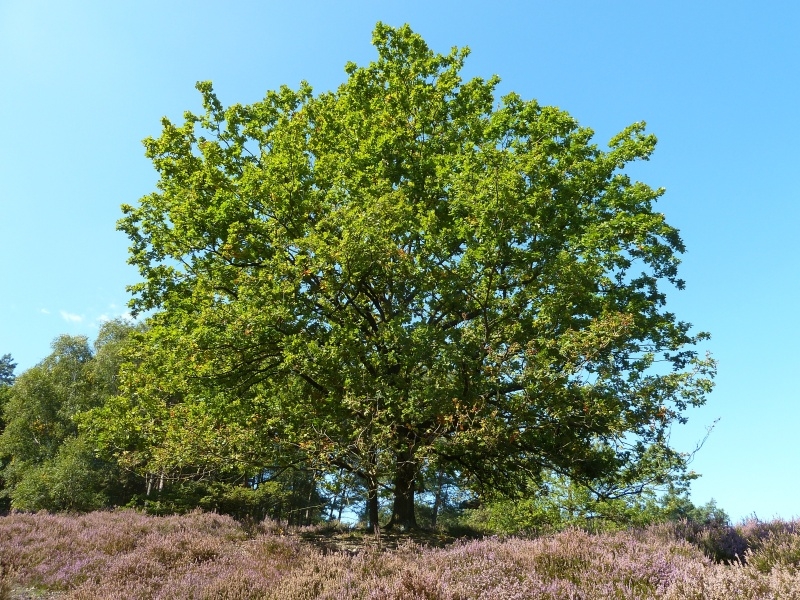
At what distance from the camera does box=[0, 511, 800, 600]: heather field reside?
510cm

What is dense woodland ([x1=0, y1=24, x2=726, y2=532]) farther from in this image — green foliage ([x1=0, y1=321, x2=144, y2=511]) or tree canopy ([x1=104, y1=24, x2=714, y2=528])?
green foliage ([x1=0, y1=321, x2=144, y2=511])

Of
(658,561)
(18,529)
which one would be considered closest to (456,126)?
(658,561)

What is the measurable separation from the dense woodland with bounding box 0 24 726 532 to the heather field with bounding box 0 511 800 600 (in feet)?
→ 7.65

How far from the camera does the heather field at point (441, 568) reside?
5102 millimetres

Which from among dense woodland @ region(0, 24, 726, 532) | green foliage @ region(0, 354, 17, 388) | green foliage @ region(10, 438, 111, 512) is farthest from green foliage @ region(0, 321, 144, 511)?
green foliage @ region(0, 354, 17, 388)

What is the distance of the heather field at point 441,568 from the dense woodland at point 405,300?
233 centimetres

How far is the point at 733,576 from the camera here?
190 inches

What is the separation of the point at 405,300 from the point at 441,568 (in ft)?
25.4

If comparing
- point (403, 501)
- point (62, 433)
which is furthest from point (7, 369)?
point (403, 501)

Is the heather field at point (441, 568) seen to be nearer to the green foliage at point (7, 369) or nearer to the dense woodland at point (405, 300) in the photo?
the dense woodland at point (405, 300)

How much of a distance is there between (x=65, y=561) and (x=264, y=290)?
6.84 m

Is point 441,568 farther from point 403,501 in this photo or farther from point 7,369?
point 7,369

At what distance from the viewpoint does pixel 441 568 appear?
6.36 metres

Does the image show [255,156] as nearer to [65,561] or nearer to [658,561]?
[65,561]
